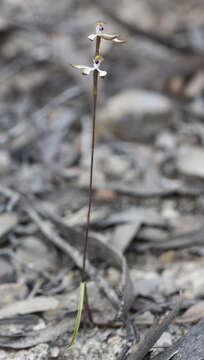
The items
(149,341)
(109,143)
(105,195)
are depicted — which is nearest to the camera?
(149,341)

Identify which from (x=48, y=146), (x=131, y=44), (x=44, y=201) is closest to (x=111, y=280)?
(x=44, y=201)

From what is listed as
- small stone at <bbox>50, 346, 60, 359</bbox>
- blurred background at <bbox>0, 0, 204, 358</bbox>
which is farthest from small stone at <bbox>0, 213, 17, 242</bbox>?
small stone at <bbox>50, 346, 60, 359</bbox>

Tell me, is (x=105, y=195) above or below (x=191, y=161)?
below

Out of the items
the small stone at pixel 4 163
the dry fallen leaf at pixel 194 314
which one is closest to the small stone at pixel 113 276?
the dry fallen leaf at pixel 194 314

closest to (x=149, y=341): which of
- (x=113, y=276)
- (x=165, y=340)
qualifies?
(x=165, y=340)

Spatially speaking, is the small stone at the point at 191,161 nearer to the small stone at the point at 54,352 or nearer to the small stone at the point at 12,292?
the small stone at the point at 12,292

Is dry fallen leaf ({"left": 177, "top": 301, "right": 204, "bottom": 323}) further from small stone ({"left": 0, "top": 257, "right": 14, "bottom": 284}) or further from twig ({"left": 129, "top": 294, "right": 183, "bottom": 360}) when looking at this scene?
small stone ({"left": 0, "top": 257, "right": 14, "bottom": 284})

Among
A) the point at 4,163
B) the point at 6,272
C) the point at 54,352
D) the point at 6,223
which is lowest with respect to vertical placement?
the point at 54,352

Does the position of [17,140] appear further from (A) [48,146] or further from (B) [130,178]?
(B) [130,178]

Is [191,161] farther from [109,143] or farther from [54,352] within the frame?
[54,352]
